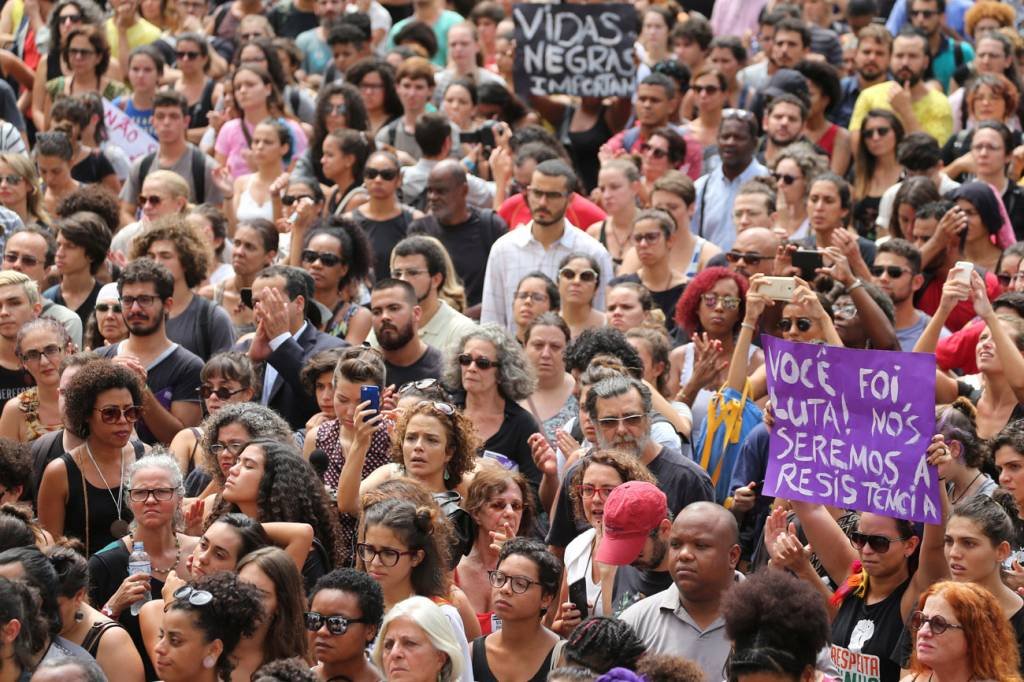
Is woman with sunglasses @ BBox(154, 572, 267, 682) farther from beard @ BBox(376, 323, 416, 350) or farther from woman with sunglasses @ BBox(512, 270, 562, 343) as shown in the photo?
woman with sunglasses @ BBox(512, 270, 562, 343)

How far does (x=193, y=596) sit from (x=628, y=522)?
178 centimetres

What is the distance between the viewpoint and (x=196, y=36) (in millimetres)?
16312

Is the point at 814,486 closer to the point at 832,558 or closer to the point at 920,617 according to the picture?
the point at 832,558

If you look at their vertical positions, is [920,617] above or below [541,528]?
above

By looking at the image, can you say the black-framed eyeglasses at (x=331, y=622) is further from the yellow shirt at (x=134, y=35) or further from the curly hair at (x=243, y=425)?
the yellow shirt at (x=134, y=35)

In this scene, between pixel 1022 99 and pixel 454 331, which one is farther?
pixel 1022 99

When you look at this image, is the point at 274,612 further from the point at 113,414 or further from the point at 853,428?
the point at 853,428

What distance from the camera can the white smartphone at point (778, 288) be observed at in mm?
9922

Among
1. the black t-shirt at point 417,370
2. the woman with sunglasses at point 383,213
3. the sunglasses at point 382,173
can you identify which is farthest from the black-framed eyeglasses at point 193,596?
the sunglasses at point 382,173

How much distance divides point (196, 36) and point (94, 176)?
2.46 m

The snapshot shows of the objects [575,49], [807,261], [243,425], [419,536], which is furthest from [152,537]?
[575,49]

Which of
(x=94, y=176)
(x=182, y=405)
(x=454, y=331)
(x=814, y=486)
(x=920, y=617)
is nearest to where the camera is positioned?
(x=920, y=617)

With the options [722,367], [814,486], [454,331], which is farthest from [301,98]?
[814,486]

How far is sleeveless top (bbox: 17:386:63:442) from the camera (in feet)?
33.3
